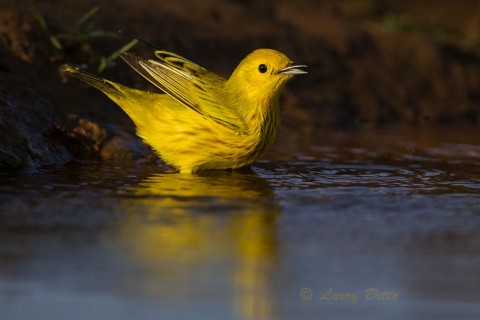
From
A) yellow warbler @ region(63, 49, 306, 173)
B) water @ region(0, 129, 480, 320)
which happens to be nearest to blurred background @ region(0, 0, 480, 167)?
yellow warbler @ region(63, 49, 306, 173)

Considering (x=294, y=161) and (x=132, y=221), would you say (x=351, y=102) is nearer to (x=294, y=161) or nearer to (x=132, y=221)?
(x=294, y=161)

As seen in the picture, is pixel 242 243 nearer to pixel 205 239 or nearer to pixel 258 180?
pixel 205 239

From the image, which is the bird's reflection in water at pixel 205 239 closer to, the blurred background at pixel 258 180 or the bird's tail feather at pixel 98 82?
the blurred background at pixel 258 180

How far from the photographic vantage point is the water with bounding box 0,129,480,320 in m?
4.48

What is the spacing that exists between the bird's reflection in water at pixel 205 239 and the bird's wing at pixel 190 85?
0.55 metres

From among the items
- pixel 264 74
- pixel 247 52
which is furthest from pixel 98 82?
pixel 247 52

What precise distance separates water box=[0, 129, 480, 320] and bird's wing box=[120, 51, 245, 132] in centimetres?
43

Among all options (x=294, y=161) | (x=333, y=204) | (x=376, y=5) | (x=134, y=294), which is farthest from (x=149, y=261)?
(x=376, y=5)

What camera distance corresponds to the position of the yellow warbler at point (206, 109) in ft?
25.4

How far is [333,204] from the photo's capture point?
6.54 metres

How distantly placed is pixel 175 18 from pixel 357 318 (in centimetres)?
712

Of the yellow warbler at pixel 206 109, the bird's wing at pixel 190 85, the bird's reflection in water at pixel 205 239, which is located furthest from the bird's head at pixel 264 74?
the bird's reflection in water at pixel 205 239

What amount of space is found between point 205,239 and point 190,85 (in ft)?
8.86

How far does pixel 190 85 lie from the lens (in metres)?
8.03
